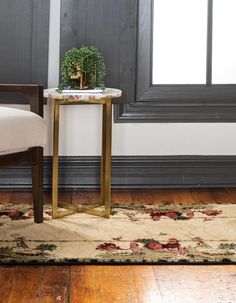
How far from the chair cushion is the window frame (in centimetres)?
88

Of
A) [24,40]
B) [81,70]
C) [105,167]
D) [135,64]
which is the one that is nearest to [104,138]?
[105,167]

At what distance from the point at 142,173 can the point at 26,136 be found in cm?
107

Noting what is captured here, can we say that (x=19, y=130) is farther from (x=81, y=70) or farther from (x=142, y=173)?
(x=142, y=173)

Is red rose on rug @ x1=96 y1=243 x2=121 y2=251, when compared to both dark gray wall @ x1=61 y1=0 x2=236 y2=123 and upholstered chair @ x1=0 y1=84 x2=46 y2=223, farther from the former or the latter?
dark gray wall @ x1=61 y1=0 x2=236 y2=123

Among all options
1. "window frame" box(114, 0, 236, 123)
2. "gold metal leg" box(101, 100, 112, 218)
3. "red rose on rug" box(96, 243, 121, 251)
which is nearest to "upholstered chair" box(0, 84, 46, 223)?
"gold metal leg" box(101, 100, 112, 218)

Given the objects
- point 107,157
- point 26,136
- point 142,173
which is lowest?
point 142,173

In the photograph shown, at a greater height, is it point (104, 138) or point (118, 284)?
point (104, 138)

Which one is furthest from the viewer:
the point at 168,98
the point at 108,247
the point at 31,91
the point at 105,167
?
the point at 168,98

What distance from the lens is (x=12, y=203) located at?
11.1ft

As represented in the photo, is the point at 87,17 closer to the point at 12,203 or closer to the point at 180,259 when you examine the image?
the point at 12,203

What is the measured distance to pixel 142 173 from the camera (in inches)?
148

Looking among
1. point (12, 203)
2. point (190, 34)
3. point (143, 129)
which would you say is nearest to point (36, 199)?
point (12, 203)

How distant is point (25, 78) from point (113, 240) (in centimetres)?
122

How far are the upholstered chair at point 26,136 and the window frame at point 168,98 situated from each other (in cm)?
78
